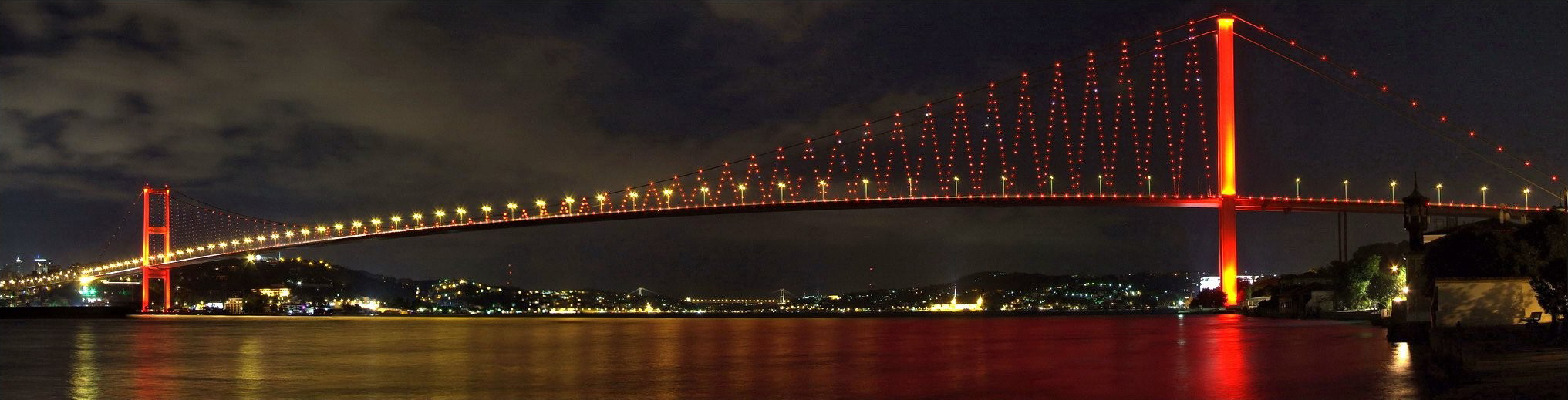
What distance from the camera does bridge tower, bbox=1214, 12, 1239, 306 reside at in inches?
1863

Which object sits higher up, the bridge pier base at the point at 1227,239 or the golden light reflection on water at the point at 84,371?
the bridge pier base at the point at 1227,239

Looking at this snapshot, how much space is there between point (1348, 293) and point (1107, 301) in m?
49.6

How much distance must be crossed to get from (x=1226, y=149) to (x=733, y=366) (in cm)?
3362

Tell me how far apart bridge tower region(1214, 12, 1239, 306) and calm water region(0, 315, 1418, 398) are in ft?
41.0

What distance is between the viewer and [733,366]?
20.7m

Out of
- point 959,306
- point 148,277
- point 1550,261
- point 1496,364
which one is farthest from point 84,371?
point 959,306

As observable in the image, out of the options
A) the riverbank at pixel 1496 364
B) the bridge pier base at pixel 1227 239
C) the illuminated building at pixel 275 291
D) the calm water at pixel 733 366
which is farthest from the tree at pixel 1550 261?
the illuminated building at pixel 275 291

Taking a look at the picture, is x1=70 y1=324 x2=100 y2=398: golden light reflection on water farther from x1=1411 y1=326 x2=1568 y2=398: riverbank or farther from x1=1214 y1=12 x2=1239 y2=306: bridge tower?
x1=1214 y1=12 x2=1239 y2=306: bridge tower

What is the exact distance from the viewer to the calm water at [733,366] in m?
16.0

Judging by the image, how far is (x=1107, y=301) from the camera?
102 meters

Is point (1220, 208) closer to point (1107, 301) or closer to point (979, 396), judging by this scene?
point (979, 396)

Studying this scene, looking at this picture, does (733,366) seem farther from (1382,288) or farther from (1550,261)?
(1382,288)

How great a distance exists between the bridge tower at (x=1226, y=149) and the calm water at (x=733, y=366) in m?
12.5

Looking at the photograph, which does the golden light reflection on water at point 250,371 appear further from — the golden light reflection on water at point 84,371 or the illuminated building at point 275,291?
the illuminated building at point 275,291
